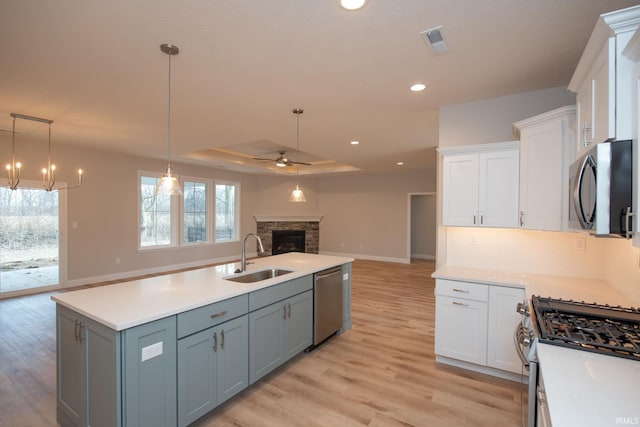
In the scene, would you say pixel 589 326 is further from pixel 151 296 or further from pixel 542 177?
pixel 151 296

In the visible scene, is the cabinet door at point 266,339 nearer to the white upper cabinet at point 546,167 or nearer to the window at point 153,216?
the white upper cabinet at point 546,167

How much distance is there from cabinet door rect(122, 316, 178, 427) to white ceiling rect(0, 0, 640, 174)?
186cm

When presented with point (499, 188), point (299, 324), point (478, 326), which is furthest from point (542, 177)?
point (299, 324)

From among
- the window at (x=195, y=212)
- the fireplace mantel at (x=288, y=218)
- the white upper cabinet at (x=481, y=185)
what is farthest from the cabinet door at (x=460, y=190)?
the fireplace mantel at (x=288, y=218)

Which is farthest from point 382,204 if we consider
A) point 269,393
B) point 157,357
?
point 157,357

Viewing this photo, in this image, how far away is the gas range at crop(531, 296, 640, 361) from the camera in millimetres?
1327

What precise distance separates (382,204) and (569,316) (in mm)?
7227

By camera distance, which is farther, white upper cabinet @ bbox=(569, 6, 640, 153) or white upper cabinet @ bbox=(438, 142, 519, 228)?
white upper cabinet @ bbox=(438, 142, 519, 228)

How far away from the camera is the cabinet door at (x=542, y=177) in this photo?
2363mm

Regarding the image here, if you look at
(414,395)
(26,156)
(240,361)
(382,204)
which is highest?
(26,156)

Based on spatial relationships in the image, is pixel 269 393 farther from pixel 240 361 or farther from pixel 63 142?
pixel 63 142

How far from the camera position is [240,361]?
230 centimetres

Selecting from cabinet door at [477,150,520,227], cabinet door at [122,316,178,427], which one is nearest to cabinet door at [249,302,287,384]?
cabinet door at [122,316,178,427]

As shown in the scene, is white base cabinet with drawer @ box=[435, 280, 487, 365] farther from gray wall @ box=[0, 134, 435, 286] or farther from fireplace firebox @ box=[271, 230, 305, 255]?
fireplace firebox @ box=[271, 230, 305, 255]
